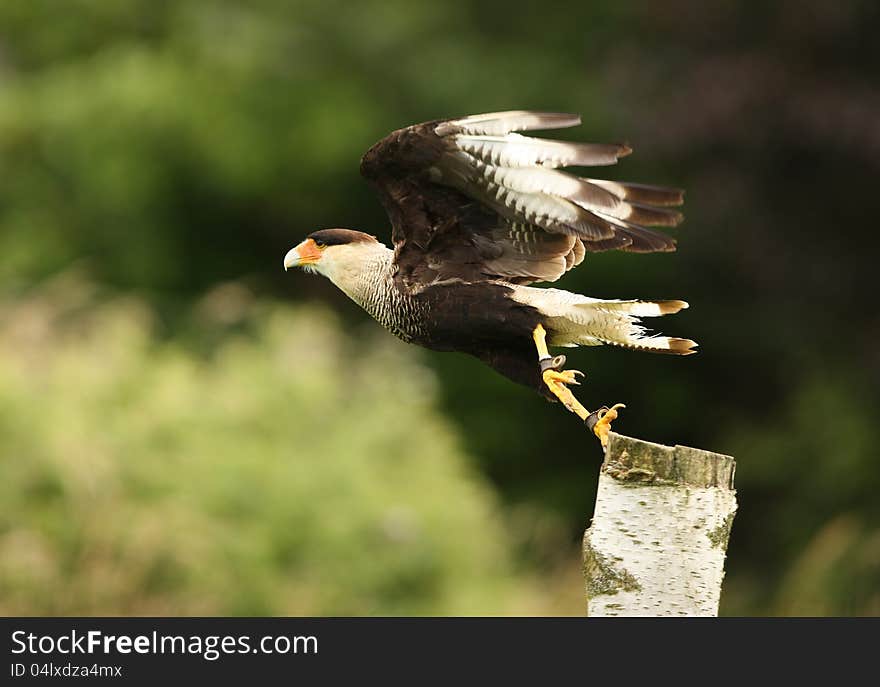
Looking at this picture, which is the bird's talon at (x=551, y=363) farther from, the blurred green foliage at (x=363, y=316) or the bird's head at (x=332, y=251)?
the blurred green foliage at (x=363, y=316)

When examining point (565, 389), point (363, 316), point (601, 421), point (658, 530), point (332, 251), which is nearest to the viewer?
point (658, 530)

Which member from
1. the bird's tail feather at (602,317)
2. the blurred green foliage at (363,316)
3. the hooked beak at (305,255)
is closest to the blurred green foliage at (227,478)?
the blurred green foliage at (363,316)

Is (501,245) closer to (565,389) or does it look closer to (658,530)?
(565,389)

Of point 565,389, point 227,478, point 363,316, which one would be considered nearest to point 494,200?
point 565,389

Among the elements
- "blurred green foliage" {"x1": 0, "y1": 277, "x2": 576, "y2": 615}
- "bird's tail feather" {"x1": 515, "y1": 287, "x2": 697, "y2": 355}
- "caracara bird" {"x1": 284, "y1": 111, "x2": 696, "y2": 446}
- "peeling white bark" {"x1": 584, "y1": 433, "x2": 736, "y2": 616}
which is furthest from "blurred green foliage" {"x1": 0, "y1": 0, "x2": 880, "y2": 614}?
"peeling white bark" {"x1": 584, "y1": 433, "x2": 736, "y2": 616}

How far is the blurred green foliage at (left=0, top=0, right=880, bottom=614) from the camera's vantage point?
24.8ft

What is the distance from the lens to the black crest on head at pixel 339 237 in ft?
13.5

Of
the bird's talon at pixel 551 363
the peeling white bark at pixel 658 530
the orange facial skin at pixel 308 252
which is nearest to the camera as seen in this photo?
the peeling white bark at pixel 658 530

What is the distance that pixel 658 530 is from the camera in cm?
336

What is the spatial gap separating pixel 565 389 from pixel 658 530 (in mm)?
447

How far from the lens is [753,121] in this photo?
11.4 metres

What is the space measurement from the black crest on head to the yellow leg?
28.1 inches

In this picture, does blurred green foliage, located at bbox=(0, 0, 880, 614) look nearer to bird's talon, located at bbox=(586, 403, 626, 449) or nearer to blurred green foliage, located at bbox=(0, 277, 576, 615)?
blurred green foliage, located at bbox=(0, 277, 576, 615)

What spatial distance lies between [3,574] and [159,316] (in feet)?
12.0
